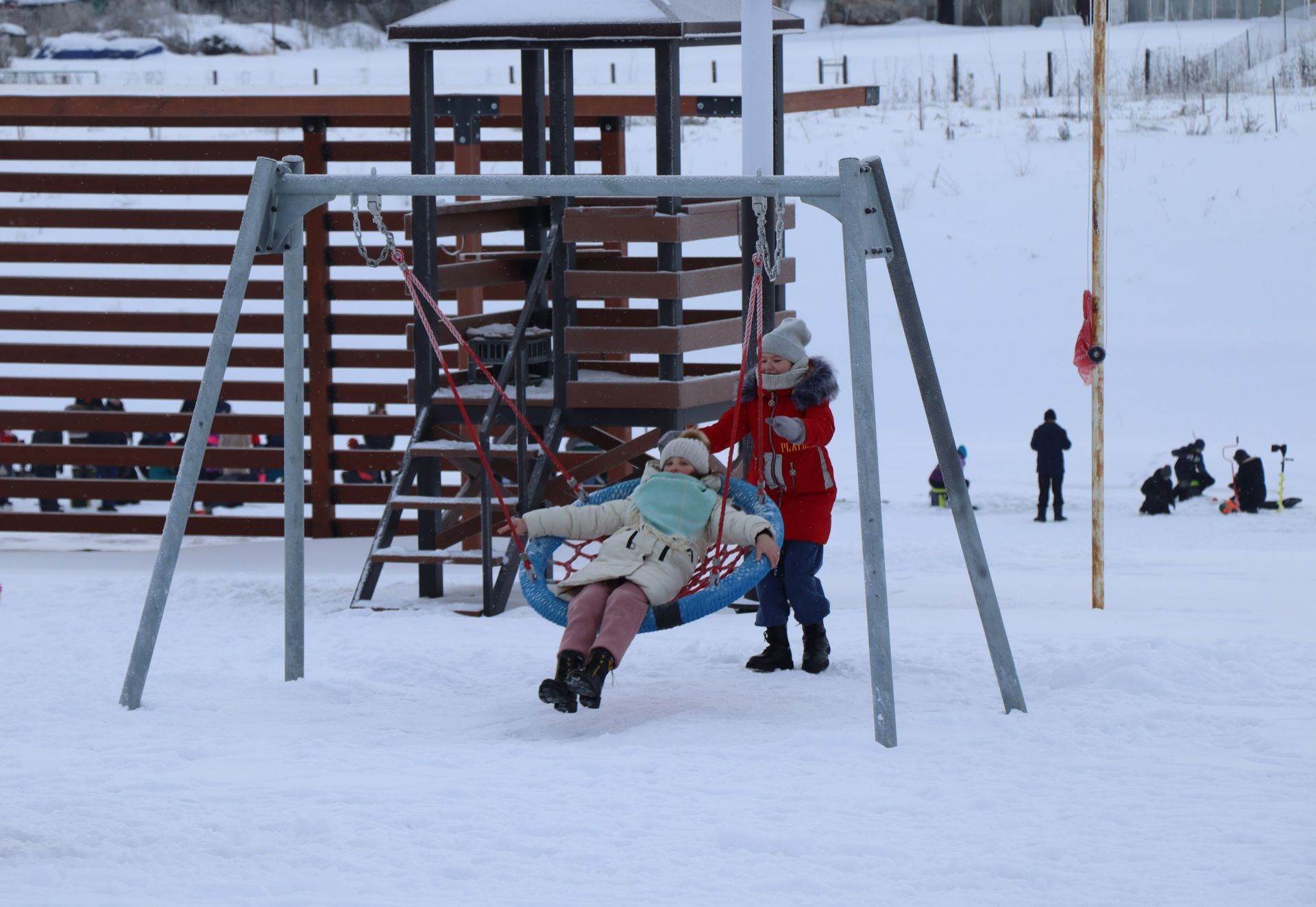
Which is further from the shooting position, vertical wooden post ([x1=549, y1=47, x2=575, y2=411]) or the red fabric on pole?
vertical wooden post ([x1=549, y1=47, x2=575, y2=411])

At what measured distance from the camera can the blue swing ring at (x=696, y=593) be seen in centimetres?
556

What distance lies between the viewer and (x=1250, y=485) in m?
12.9

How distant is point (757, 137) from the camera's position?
305 inches

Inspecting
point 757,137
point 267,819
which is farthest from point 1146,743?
point 757,137

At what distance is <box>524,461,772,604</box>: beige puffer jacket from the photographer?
5672 mm

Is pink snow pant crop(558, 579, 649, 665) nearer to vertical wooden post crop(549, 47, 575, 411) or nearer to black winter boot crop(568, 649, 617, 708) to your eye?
black winter boot crop(568, 649, 617, 708)

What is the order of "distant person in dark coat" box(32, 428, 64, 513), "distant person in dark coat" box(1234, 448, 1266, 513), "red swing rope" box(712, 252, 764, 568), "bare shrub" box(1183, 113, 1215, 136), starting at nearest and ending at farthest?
1. "red swing rope" box(712, 252, 764, 568)
2. "distant person in dark coat" box(1234, 448, 1266, 513)
3. "distant person in dark coat" box(32, 428, 64, 513)
4. "bare shrub" box(1183, 113, 1215, 136)

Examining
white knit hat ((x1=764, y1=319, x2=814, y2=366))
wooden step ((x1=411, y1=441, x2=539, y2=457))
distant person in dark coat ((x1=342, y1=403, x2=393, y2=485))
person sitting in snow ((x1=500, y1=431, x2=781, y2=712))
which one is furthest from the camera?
distant person in dark coat ((x1=342, y1=403, x2=393, y2=485))

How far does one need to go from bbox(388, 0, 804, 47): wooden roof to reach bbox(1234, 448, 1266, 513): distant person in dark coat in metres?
6.55

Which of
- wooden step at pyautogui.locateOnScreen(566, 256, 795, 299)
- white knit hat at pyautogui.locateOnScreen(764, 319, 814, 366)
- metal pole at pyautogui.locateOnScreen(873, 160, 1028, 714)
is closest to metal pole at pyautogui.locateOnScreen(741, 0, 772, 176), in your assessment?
wooden step at pyautogui.locateOnScreen(566, 256, 795, 299)

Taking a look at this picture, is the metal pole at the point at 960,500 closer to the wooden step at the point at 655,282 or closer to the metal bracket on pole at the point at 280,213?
the metal bracket on pole at the point at 280,213

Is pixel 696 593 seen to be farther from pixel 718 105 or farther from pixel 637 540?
pixel 718 105

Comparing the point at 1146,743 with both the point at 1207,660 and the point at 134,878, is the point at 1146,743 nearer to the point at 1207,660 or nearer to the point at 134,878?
the point at 1207,660

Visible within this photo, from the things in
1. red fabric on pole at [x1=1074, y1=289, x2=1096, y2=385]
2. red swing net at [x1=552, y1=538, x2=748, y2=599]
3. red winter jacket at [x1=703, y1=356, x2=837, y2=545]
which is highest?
red fabric on pole at [x1=1074, y1=289, x2=1096, y2=385]
